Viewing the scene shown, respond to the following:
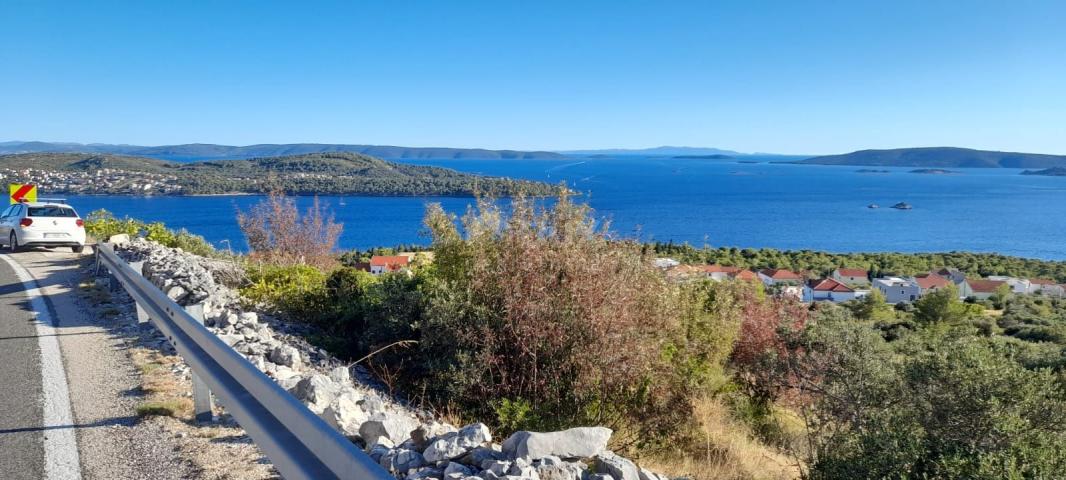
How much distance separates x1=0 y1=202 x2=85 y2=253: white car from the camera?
45.4 feet

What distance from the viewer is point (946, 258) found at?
7438cm

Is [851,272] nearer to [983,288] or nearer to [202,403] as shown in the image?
[983,288]

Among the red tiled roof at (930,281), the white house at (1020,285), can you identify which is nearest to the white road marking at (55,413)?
the red tiled roof at (930,281)

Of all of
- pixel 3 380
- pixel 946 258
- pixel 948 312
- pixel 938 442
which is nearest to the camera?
pixel 938 442

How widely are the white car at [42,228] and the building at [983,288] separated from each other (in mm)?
58350

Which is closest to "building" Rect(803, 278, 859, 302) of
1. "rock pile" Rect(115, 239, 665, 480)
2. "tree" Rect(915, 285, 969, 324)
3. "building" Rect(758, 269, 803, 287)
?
"building" Rect(758, 269, 803, 287)

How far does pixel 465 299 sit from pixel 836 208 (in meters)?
141

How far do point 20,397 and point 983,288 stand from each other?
6371cm

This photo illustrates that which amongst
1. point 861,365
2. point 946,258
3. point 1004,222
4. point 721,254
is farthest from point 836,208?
point 861,365

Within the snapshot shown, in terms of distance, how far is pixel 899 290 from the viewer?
5378 centimetres

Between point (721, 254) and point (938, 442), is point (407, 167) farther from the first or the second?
point (938, 442)

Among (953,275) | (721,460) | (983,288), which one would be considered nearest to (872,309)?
(983,288)

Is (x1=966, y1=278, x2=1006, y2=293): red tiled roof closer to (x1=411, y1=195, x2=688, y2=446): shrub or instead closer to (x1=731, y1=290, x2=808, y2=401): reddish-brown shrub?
(x1=731, y1=290, x2=808, y2=401): reddish-brown shrub

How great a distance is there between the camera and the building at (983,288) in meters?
52.4
